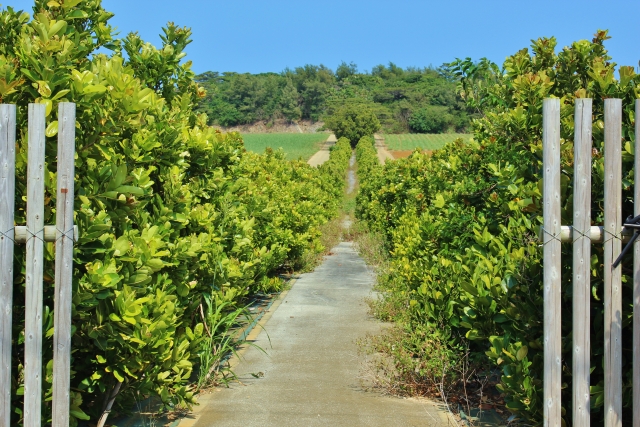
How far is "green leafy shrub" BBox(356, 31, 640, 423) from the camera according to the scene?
3.45 meters

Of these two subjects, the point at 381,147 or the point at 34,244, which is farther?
the point at 381,147

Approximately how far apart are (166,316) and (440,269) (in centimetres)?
328

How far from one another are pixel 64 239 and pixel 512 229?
11.2 feet

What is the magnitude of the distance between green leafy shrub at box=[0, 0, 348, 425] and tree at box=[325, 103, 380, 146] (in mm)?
73329

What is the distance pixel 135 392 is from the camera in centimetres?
464

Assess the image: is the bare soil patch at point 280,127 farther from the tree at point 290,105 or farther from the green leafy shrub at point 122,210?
the green leafy shrub at point 122,210

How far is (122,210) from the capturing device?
3807 millimetres

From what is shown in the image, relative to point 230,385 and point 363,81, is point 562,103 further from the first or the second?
point 363,81

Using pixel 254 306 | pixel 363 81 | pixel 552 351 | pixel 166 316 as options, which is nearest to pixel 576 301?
pixel 552 351

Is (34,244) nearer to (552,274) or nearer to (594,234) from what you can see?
(552,274)

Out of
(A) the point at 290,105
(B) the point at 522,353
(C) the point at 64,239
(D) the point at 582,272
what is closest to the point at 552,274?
(D) the point at 582,272

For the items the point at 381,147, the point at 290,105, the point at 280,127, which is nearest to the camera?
the point at 381,147

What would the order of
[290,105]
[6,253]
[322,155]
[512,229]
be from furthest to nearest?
1. [290,105]
2. [322,155]
3. [512,229]
4. [6,253]

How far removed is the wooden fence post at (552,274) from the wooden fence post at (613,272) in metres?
0.22
